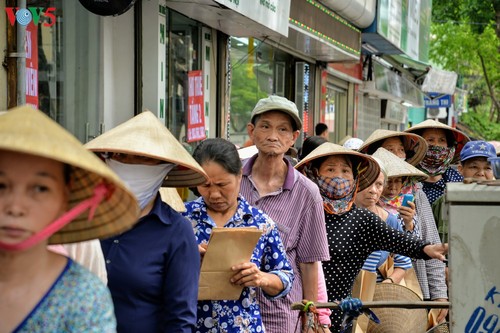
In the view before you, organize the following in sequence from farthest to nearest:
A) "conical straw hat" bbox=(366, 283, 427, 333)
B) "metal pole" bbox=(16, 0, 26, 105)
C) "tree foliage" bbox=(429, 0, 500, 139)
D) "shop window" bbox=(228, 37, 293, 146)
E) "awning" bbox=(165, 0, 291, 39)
A: "tree foliage" bbox=(429, 0, 500, 139), "shop window" bbox=(228, 37, 293, 146), "awning" bbox=(165, 0, 291, 39), "metal pole" bbox=(16, 0, 26, 105), "conical straw hat" bbox=(366, 283, 427, 333)

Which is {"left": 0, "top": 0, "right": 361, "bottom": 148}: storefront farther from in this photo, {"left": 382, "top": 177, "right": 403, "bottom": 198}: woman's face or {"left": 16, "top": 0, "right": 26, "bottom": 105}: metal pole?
{"left": 382, "top": 177, "right": 403, "bottom": 198}: woman's face

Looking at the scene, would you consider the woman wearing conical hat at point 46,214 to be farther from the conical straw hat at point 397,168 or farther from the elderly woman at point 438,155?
the elderly woman at point 438,155

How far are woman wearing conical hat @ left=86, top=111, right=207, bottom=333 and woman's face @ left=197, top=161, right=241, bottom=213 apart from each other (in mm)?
615

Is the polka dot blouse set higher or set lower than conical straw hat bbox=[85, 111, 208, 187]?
lower

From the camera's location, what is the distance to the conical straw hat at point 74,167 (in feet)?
7.24

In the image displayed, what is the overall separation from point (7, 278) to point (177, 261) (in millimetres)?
1401

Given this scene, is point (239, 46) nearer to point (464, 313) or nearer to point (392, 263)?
point (392, 263)

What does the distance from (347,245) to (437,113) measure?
117 feet

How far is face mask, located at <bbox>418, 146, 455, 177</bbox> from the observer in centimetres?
904

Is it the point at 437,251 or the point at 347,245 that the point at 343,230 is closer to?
the point at 347,245

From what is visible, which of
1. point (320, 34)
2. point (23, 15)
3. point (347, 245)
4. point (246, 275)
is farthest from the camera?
point (320, 34)

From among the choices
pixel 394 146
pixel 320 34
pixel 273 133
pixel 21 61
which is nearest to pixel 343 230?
pixel 273 133

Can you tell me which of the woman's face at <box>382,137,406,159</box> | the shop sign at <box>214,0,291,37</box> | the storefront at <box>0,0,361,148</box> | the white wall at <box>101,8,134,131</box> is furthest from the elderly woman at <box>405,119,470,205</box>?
the white wall at <box>101,8,134,131</box>

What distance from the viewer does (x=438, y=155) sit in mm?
9219
